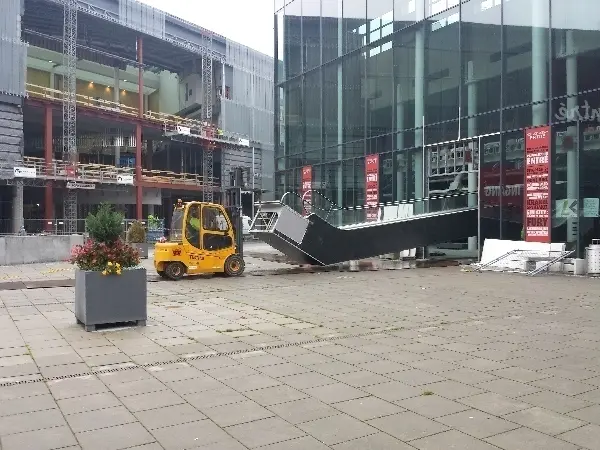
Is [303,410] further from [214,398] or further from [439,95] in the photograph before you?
[439,95]

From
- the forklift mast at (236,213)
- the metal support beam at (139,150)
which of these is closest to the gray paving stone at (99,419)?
the forklift mast at (236,213)

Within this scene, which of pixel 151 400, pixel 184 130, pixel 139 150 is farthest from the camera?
pixel 184 130

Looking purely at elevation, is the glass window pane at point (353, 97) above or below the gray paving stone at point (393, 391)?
above

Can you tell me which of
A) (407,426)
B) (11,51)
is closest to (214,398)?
(407,426)

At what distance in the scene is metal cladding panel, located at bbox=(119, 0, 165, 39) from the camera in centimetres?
4528

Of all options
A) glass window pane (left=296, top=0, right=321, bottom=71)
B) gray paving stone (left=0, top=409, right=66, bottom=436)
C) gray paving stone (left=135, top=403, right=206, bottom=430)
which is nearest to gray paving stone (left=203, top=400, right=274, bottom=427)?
gray paving stone (left=135, top=403, right=206, bottom=430)

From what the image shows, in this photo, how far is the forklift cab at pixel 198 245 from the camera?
17.2 meters

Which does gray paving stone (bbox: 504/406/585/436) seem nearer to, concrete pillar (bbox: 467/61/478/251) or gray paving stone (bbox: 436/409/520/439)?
gray paving stone (bbox: 436/409/520/439)

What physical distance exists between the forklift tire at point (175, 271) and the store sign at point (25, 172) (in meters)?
25.5

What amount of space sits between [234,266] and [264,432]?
13539 millimetres

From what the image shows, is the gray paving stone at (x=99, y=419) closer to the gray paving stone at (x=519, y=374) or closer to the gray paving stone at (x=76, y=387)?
the gray paving stone at (x=76, y=387)

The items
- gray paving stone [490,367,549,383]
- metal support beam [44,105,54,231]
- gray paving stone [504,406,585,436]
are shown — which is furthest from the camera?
metal support beam [44,105,54,231]

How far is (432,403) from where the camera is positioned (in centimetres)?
536

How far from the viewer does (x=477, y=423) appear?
190 inches
